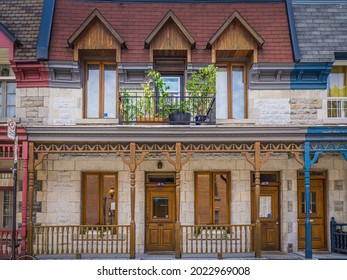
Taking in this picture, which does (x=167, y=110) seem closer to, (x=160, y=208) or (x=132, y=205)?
(x=132, y=205)

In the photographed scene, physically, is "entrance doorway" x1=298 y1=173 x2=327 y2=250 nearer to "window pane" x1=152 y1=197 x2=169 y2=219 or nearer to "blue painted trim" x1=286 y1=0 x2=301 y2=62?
"blue painted trim" x1=286 y1=0 x2=301 y2=62

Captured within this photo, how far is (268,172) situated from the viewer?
1583 cm

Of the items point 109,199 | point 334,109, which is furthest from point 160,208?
point 334,109

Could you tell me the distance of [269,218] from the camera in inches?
619

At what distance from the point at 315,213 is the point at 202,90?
5.53m

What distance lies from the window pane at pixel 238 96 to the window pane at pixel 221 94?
0.26m

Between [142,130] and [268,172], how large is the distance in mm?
4714

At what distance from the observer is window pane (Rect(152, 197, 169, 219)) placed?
15.6 metres

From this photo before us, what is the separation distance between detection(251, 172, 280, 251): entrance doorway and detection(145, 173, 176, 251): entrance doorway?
2647 mm

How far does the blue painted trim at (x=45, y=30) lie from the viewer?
595 inches

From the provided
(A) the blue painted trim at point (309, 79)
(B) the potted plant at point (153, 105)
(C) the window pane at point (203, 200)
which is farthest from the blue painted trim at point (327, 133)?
(B) the potted plant at point (153, 105)

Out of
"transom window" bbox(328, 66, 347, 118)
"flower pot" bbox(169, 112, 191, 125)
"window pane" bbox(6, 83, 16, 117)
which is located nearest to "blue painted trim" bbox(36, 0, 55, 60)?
"window pane" bbox(6, 83, 16, 117)

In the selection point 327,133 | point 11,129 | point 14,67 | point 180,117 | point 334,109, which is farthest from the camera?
point 334,109

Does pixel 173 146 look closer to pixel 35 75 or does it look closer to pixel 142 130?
pixel 142 130
